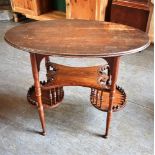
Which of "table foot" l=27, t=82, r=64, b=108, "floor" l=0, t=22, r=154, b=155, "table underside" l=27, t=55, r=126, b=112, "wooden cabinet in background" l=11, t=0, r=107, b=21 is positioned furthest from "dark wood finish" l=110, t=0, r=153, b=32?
"table foot" l=27, t=82, r=64, b=108

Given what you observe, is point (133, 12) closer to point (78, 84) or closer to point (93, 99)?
point (93, 99)

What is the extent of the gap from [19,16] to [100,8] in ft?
5.82

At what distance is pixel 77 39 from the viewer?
4.30 ft

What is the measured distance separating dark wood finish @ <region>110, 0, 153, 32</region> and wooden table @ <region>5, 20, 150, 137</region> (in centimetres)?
127

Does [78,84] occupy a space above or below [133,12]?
below

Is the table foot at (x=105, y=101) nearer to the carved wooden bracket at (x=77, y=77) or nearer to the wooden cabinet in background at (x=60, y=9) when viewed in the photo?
the carved wooden bracket at (x=77, y=77)

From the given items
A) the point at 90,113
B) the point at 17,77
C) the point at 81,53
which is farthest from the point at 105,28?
the point at 17,77

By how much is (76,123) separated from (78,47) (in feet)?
2.47

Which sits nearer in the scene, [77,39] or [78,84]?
[77,39]

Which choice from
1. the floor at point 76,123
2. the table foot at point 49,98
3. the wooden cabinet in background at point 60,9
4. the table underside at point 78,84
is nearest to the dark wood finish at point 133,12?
the wooden cabinet in background at point 60,9

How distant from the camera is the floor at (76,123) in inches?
60.4

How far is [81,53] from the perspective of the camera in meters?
1.14

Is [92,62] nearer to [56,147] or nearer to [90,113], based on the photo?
[90,113]

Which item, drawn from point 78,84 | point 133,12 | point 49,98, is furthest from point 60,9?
point 78,84
